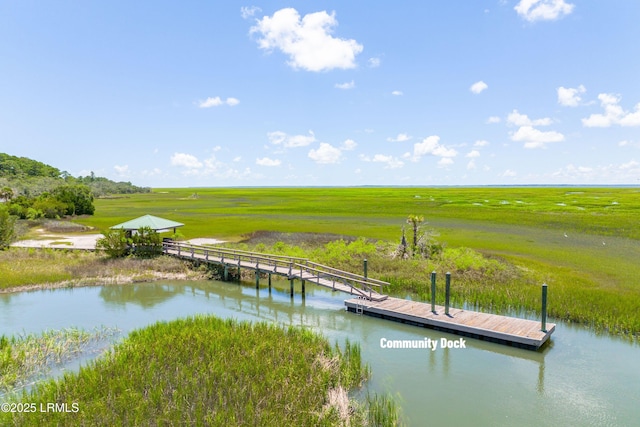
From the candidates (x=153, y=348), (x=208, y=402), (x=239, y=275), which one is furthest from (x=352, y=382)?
(x=239, y=275)

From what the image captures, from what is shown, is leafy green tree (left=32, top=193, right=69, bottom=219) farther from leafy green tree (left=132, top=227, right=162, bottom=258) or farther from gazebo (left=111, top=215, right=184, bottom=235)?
leafy green tree (left=132, top=227, right=162, bottom=258)

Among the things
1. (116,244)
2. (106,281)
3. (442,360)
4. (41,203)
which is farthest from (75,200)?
(442,360)

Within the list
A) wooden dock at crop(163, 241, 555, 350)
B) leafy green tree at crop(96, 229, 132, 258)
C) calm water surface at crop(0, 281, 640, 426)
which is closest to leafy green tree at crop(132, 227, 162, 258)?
leafy green tree at crop(96, 229, 132, 258)

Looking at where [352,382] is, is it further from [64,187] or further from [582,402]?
[64,187]

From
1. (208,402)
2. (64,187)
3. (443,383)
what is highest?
(64,187)

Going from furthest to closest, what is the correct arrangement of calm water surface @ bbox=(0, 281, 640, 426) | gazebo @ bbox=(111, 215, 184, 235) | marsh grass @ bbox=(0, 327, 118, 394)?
gazebo @ bbox=(111, 215, 184, 235) < marsh grass @ bbox=(0, 327, 118, 394) < calm water surface @ bbox=(0, 281, 640, 426)

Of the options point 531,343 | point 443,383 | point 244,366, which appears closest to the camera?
point 244,366
